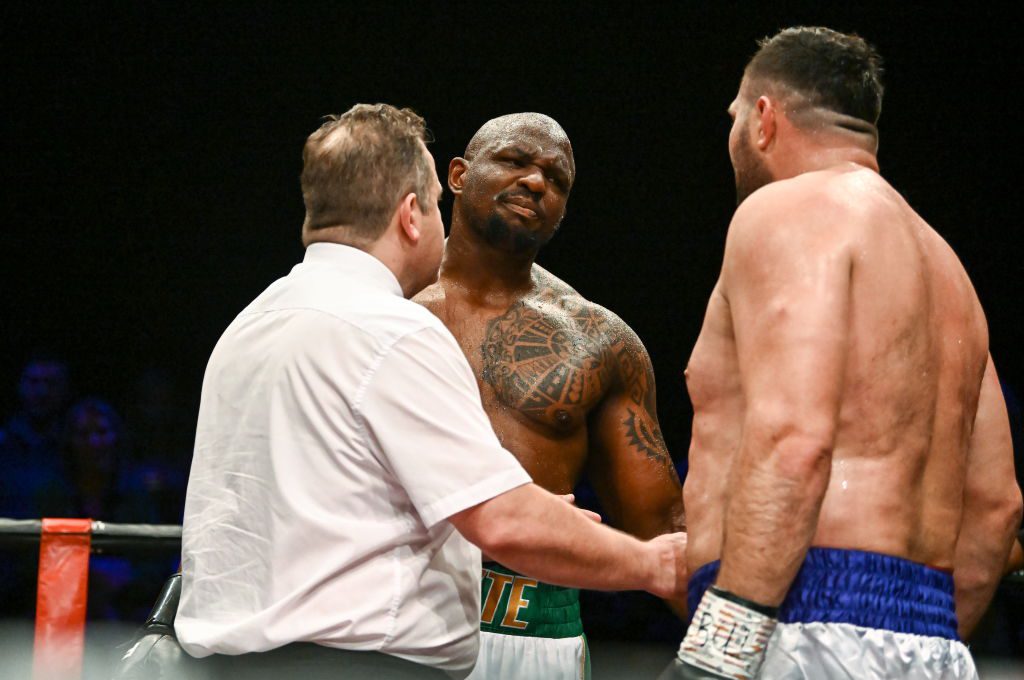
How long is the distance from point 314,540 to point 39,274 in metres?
3.25

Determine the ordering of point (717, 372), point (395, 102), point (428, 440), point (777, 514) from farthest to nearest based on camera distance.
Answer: point (395, 102)
point (717, 372)
point (428, 440)
point (777, 514)

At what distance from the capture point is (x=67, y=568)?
7.85ft

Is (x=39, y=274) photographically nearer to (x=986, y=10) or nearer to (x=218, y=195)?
(x=218, y=195)

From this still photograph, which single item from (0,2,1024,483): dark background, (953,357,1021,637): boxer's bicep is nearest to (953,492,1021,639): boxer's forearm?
(953,357,1021,637): boxer's bicep

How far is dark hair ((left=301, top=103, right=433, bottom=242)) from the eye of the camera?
156cm

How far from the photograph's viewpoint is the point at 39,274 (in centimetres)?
420

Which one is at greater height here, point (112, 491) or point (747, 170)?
point (747, 170)

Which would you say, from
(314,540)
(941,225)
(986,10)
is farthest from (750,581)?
(986,10)

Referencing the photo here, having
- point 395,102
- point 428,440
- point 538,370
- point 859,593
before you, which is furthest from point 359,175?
point 395,102

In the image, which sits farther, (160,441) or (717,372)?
(160,441)

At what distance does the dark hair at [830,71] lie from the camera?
157 centimetres

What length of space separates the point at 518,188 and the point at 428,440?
1.24m

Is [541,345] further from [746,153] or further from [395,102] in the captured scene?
[395,102]

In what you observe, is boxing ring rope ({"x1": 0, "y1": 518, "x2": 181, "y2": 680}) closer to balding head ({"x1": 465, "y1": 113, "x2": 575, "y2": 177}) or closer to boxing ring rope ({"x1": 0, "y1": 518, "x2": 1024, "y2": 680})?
boxing ring rope ({"x1": 0, "y1": 518, "x2": 1024, "y2": 680})
